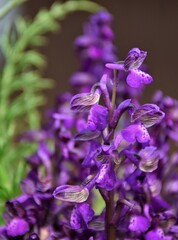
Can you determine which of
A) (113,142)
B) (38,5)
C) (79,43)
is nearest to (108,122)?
(113,142)

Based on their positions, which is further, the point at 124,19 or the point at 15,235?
the point at 124,19

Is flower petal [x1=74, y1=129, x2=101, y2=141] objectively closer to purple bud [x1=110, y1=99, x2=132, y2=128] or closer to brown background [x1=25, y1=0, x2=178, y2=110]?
purple bud [x1=110, y1=99, x2=132, y2=128]

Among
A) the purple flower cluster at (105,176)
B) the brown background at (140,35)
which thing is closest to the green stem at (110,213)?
the purple flower cluster at (105,176)

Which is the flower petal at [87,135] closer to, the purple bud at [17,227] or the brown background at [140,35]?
the purple bud at [17,227]

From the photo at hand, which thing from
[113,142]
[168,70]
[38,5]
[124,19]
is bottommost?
[168,70]

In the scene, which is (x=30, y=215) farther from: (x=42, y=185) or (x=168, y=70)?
(x=168, y=70)

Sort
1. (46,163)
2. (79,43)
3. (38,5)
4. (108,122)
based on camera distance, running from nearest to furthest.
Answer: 1. (108,122)
2. (46,163)
3. (79,43)
4. (38,5)

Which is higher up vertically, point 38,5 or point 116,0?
point 38,5
